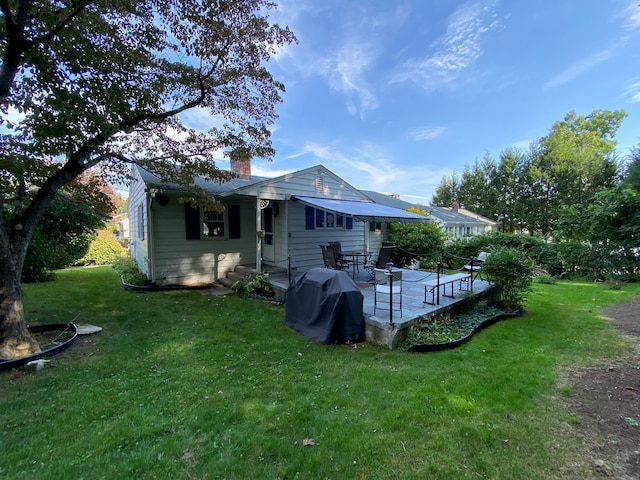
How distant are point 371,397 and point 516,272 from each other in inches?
220

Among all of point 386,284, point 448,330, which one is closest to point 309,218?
point 386,284

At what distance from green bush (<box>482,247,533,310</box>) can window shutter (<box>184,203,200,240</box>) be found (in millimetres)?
8609

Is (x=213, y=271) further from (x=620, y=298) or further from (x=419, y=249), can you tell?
(x=620, y=298)

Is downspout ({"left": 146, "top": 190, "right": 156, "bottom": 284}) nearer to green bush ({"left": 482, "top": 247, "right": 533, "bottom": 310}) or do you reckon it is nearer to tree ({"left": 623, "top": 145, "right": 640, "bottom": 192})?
green bush ({"left": 482, "top": 247, "right": 533, "bottom": 310})

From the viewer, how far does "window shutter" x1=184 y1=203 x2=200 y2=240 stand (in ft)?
30.7

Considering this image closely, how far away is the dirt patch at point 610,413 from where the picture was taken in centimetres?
238

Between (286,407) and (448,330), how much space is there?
12.4ft

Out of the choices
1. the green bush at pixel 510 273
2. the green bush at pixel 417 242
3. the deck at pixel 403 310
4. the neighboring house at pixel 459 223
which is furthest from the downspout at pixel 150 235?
the neighboring house at pixel 459 223

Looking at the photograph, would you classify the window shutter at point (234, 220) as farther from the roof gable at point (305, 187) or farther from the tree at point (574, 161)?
the tree at point (574, 161)

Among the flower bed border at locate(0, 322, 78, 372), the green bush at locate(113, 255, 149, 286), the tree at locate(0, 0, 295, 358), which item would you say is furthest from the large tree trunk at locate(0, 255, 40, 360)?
the green bush at locate(113, 255, 149, 286)

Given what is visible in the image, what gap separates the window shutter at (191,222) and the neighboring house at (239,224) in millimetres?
30

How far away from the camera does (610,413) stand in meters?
3.08

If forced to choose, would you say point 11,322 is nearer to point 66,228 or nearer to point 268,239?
point 268,239

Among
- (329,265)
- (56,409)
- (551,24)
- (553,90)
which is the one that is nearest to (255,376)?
(56,409)
